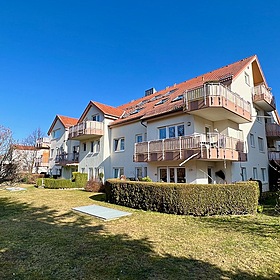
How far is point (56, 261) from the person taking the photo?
16.7ft

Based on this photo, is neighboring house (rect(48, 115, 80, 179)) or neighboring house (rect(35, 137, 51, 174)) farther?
neighboring house (rect(35, 137, 51, 174))

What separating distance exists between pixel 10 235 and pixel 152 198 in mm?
6814

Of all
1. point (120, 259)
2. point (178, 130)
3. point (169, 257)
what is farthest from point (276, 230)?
point (178, 130)

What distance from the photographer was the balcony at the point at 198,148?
13.4 metres

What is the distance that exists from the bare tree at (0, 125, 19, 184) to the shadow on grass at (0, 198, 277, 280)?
371cm

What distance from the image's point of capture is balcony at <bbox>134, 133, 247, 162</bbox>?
13.4 m

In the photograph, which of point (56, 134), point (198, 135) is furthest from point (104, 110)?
point (56, 134)

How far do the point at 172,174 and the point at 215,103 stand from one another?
21.8 ft

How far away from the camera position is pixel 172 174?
16641mm

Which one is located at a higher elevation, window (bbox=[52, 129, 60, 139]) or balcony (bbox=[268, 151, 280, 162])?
window (bbox=[52, 129, 60, 139])

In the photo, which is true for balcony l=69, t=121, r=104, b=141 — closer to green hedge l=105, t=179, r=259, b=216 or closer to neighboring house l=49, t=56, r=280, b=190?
neighboring house l=49, t=56, r=280, b=190

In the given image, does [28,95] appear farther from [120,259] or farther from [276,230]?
[276,230]

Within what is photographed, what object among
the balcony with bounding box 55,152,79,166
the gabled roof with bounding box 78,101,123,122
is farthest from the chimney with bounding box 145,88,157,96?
the balcony with bounding box 55,152,79,166

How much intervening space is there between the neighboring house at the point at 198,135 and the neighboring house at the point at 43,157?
53.4 ft
